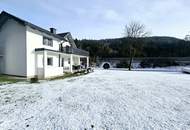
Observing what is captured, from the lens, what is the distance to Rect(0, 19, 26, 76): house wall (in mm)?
14797

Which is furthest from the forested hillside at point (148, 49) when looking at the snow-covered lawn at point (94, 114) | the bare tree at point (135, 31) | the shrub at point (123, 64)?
the snow-covered lawn at point (94, 114)

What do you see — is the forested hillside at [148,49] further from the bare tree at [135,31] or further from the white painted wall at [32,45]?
the white painted wall at [32,45]

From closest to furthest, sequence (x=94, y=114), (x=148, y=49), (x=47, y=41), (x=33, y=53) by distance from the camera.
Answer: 1. (x=94, y=114)
2. (x=33, y=53)
3. (x=47, y=41)
4. (x=148, y=49)

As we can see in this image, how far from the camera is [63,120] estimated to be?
435cm

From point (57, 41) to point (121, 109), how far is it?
671 inches

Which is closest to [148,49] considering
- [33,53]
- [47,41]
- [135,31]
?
[135,31]

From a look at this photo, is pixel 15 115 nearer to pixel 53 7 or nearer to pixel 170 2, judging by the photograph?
pixel 53 7

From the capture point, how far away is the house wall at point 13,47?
1480cm

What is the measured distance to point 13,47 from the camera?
1554 centimetres

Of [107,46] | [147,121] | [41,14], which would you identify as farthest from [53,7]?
[107,46]

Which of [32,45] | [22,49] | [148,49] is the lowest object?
[22,49]

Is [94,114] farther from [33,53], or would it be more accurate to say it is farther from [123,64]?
[123,64]

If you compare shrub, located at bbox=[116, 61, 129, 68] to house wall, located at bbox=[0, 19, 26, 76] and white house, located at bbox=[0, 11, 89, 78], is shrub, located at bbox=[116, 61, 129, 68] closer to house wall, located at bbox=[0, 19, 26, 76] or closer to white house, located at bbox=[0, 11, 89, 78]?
white house, located at bbox=[0, 11, 89, 78]

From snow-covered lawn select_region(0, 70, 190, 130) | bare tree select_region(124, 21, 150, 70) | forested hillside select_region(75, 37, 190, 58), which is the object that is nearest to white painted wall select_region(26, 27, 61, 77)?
snow-covered lawn select_region(0, 70, 190, 130)
